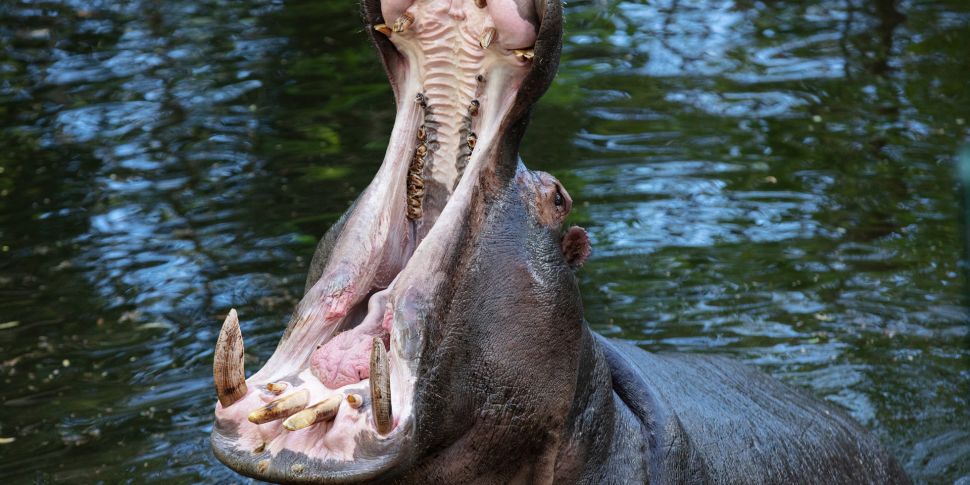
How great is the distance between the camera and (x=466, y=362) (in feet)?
10.8

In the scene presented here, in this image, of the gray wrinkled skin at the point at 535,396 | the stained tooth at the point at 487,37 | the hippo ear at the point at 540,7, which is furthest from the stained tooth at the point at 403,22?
the gray wrinkled skin at the point at 535,396

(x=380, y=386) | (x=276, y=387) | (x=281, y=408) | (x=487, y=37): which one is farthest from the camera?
(x=487, y=37)

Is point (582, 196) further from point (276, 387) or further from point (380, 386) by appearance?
point (380, 386)

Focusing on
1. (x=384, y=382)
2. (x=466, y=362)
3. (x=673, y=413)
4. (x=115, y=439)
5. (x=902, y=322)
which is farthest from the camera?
(x=902, y=322)

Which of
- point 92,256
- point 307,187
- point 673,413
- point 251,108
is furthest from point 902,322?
point 251,108

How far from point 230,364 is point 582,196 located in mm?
5040

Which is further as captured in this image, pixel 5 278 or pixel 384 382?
pixel 5 278

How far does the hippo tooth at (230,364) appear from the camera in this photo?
306cm

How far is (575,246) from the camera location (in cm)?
360

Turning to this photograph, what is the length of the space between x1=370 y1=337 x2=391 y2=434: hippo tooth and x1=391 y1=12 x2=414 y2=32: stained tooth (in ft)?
2.82

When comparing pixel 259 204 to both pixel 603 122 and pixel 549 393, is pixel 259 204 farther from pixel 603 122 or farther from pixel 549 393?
pixel 549 393

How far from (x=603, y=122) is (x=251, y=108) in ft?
8.65

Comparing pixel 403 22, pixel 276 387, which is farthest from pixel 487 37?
pixel 276 387

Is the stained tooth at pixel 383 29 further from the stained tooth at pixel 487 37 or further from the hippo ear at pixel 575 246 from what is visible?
the hippo ear at pixel 575 246
